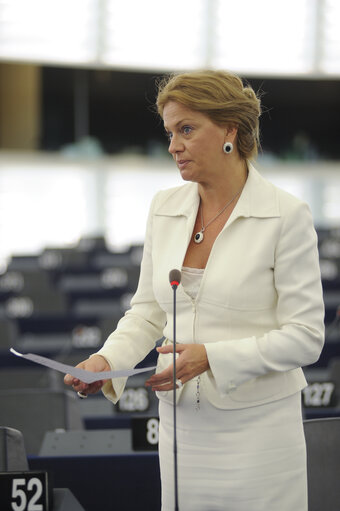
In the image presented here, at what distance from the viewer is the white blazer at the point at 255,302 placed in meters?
1.65

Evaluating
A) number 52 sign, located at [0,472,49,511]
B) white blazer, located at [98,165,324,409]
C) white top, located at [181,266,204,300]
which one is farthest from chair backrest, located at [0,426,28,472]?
white top, located at [181,266,204,300]

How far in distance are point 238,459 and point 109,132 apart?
43.7ft

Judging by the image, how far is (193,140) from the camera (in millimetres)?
1710

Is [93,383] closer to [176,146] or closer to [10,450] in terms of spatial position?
[10,450]

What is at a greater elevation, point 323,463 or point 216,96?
point 216,96

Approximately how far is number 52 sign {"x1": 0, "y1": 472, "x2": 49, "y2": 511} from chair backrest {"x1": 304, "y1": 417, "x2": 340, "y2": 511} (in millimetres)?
797

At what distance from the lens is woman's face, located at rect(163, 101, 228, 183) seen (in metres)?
1.71

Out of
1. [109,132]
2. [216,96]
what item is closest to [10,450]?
[216,96]

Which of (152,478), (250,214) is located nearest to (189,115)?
(250,214)

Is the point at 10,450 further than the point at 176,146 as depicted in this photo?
Yes

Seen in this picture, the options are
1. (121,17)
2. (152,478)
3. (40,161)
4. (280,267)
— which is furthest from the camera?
(40,161)

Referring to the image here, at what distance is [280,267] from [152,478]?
992 millimetres

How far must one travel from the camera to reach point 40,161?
40.3ft

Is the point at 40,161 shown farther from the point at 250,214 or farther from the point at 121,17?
the point at 250,214
